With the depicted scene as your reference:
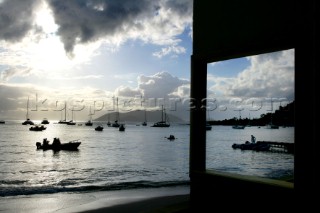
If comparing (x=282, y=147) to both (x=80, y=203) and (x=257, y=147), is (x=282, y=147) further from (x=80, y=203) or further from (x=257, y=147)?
(x=80, y=203)

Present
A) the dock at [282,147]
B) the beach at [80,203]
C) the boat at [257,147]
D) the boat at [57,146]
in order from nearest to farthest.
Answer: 1. the beach at [80,203]
2. the dock at [282,147]
3. the boat at [257,147]
4. the boat at [57,146]

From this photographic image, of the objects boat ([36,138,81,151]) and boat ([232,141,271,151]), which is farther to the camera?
boat ([36,138,81,151])

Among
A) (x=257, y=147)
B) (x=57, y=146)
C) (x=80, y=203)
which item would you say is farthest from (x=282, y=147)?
(x=80, y=203)

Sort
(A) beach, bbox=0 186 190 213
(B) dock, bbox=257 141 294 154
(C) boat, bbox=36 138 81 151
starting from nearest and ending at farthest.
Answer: (A) beach, bbox=0 186 190 213 < (B) dock, bbox=257 141 294 154 < (C) boat, bbox=36 138 81 151

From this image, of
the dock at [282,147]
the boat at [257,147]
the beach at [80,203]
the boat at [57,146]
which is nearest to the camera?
the beach at [80,203]

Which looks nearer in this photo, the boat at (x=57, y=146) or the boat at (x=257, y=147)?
the boat at (x=257, y=147)

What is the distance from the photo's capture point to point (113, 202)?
1400cm

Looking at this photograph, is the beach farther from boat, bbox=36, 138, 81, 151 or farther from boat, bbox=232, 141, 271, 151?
boat, bbox=232, 141, 271, 151

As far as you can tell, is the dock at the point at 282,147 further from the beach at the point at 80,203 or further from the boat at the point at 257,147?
the beach at the point at 80,203

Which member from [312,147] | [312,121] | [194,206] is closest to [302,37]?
[312,121]

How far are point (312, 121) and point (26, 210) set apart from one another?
470 inches

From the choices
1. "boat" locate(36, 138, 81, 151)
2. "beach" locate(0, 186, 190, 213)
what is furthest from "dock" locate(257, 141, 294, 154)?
"beach" locate(0, 186, 190, 213)

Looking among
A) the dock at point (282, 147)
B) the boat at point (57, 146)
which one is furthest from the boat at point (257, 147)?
the boat at point (57, 146)

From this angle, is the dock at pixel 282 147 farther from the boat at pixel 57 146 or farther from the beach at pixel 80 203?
the beach at pixel 80 203
